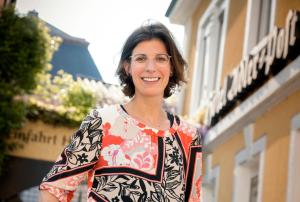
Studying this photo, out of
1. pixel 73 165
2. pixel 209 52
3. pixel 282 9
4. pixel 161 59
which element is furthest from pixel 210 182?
pixel 73 165

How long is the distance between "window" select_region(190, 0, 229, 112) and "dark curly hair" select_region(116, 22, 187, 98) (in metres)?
9.78

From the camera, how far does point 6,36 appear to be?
1400 centimetres

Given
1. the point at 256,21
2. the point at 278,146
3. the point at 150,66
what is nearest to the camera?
the point at 150,66

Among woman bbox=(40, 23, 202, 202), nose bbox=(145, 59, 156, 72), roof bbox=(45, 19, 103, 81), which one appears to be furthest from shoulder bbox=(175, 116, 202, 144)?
roof bbox=(45, 19, 103, 81)

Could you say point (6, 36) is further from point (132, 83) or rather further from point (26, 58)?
point (132, 83)

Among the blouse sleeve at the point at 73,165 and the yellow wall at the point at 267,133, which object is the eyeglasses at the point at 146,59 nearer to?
the blouse sleeve at the point at 73,165

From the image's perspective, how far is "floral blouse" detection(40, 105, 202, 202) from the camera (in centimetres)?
266

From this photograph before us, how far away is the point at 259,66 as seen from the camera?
9055mm

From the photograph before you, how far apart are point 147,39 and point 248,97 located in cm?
723

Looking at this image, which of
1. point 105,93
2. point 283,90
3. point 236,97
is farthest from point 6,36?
point 283,90

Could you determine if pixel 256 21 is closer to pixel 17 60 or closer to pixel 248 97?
pixel 248 97

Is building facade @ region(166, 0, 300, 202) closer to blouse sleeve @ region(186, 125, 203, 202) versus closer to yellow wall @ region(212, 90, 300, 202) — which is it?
yellow wall @ region(212, 90, 300, 202)

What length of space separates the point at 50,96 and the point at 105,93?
126cm

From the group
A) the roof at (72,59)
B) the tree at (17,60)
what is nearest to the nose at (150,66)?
the roof at (72,59)
